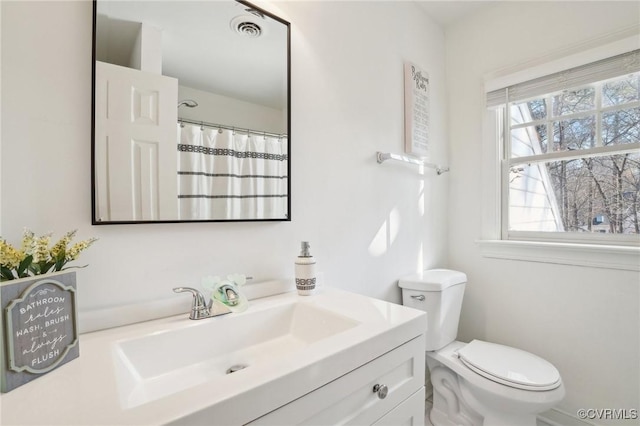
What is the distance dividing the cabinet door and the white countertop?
0.17 meters

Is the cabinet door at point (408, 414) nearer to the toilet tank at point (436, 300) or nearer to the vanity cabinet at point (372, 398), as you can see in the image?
the vanity cabinet at point (372, 398)

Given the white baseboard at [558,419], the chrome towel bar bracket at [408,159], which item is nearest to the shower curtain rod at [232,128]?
the chrome towel bar bracket at [408,159]

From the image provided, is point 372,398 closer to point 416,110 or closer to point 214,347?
point 214,347

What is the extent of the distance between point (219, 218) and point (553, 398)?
1440 millimetres

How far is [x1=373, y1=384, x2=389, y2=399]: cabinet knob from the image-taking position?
0.74m

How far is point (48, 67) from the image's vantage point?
28.3 inches

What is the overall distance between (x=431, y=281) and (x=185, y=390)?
1321 mm

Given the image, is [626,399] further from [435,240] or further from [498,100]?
[498,100]

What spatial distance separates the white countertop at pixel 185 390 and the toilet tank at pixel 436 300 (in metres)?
0.78

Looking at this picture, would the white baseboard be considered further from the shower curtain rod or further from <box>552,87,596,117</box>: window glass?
the shower curtain rod

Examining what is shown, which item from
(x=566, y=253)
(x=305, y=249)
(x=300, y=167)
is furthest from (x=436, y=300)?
(x=300, y=167)

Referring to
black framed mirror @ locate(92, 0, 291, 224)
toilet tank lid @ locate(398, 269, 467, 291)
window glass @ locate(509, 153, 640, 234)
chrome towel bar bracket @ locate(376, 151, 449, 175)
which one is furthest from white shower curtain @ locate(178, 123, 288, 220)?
window glass @ locate(509, 153, 640, 234)

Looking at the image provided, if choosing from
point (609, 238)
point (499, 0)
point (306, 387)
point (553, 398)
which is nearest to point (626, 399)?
point (553, 398)

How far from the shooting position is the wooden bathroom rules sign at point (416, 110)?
1694 millimetres
